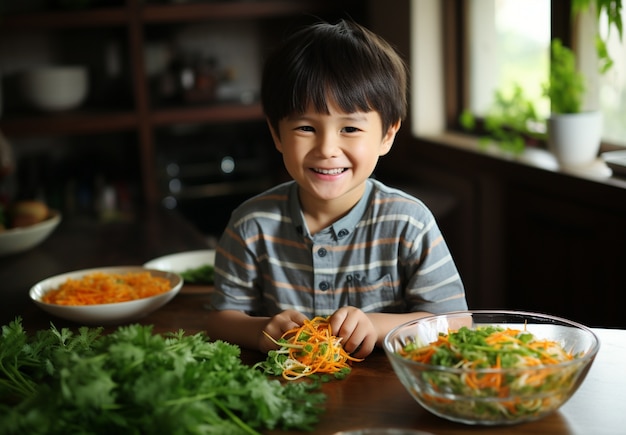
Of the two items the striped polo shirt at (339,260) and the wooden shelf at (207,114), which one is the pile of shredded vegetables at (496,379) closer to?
the striped polo shirt at (339,260)

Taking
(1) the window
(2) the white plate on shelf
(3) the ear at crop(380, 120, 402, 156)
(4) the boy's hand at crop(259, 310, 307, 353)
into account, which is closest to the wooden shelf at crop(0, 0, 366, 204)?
(1) the window

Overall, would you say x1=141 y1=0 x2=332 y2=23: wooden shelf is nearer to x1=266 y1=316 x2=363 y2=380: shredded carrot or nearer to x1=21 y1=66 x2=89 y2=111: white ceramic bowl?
x1=21 y1=66 x2=89 y2=111: white ceramic bowl

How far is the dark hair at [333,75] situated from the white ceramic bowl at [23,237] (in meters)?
1.21

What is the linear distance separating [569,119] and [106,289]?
1.56 meters

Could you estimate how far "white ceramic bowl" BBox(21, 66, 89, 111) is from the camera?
3.89 metres

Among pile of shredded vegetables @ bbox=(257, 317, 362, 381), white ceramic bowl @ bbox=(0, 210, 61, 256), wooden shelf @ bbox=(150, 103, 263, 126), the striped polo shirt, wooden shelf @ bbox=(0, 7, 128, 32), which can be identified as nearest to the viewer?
pile of shredded vegetables @ bbox=(257, 317, 362, 381)

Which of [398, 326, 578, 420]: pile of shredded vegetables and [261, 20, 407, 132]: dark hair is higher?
[261, 20, 407, 132]: dark hair

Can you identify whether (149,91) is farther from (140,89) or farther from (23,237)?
(23,237)

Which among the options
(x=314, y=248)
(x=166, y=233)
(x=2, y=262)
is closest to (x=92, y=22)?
(x=166, y=233)

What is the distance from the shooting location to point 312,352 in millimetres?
1298

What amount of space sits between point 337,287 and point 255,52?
3.04 metres

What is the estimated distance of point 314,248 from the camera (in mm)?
1686

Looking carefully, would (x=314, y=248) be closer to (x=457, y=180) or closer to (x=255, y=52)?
(x=457, y=180)

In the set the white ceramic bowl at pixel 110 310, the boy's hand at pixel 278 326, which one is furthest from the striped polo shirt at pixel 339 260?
the boy's hand at pixel 278 326
